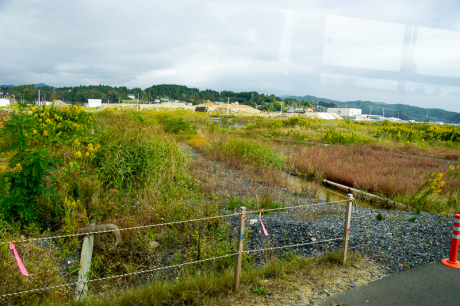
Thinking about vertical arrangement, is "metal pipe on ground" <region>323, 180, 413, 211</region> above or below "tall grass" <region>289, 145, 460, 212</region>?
below

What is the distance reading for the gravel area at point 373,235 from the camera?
4148 mm

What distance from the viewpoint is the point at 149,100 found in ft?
321

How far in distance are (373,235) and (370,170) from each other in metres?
5.94

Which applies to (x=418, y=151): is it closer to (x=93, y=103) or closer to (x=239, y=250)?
(x=239, y=250)

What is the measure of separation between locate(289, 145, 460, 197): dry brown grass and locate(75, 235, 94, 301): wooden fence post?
730cm

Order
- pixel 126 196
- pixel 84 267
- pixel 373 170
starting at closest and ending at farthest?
pixel 84 267, pixel 126 196, pixel 373 170

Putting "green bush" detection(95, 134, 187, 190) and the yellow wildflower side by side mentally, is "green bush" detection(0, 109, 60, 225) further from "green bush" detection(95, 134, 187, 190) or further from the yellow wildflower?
"green bush" detection(95, 134, 187, 190)

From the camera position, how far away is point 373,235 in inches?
186

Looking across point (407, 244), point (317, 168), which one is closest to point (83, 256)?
point (407, 244)

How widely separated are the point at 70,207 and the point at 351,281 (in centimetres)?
425

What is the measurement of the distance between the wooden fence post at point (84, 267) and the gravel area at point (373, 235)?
7.17 feet

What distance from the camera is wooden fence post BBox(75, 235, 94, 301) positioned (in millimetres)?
3172

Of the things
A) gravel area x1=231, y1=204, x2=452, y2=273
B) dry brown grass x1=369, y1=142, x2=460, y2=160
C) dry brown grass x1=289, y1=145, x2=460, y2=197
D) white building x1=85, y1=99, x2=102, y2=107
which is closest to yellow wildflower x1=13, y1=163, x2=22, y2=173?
gravel area x1=231, y1=204, x2=452, y2=273

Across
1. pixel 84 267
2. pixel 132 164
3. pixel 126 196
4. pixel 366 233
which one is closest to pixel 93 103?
pixel 132 164
